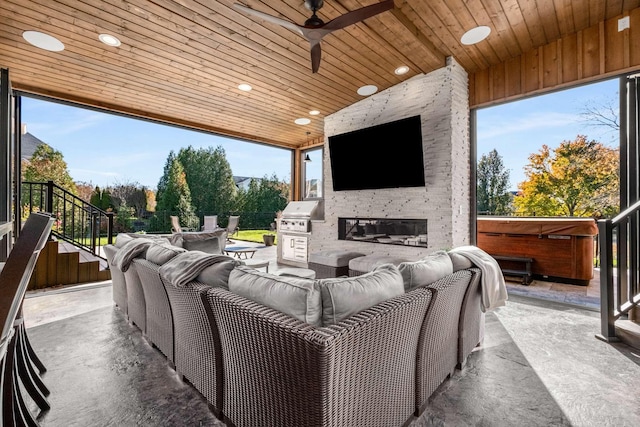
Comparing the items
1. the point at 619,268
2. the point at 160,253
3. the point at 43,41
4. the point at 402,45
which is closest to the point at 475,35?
the point at 402,45

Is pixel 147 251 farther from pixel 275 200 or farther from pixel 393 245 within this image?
pixel 275 200

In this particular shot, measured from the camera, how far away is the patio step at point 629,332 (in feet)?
8.32

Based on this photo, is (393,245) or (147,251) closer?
(147,251)

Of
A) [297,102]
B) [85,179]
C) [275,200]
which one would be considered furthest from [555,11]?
[85,179]

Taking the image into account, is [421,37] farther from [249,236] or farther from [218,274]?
[249,236]

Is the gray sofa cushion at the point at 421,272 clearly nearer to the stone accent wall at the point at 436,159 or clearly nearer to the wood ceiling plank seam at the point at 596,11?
the stone accent wall at the point at 436,159

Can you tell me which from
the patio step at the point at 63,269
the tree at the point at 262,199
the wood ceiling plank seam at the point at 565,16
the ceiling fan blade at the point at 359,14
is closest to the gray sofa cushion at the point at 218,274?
the ceiling fan blade at the point at 359,14

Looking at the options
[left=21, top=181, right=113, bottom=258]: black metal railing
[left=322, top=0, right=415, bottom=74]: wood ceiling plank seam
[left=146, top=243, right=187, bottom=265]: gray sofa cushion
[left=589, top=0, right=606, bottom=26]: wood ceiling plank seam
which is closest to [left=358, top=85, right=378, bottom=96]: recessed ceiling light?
[left=322, top=0, right=415, bottom=74]: wood ceiling plank seam

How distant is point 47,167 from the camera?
319 inches

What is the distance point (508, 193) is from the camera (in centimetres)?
530

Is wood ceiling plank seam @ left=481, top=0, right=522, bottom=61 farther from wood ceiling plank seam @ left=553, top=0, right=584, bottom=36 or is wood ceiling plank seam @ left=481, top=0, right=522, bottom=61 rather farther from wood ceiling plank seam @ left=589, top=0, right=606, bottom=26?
wood ceiling plank seam @ left=589, top=0, right=606, bottom=26

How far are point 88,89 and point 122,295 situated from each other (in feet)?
10.5

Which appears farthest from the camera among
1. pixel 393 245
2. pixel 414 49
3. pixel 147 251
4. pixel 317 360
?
pixel 393 245

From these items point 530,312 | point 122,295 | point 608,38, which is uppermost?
point 608,38
